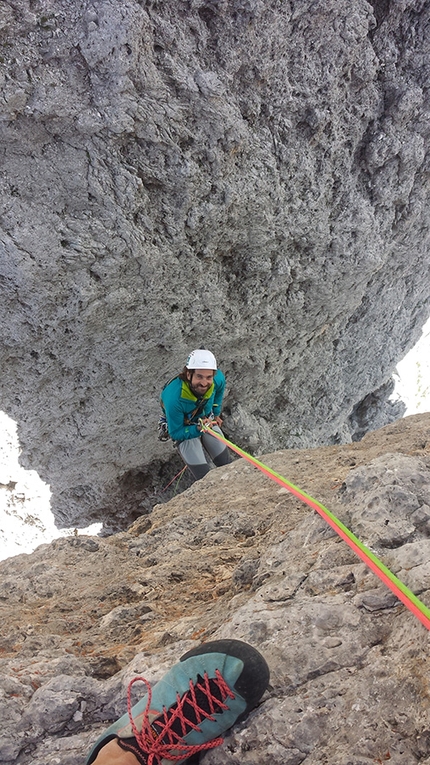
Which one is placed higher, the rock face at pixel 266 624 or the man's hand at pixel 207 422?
the man's hand at pixel 207 422

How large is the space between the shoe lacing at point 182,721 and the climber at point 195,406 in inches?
119

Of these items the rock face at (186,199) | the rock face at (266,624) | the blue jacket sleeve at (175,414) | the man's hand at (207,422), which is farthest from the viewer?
the man's hand at (207,422)

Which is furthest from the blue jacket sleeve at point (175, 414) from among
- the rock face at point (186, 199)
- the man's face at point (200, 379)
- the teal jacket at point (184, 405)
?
the rock face at point (186, 199)

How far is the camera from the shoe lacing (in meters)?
1.47

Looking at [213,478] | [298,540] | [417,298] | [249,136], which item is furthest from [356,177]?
[298,540]

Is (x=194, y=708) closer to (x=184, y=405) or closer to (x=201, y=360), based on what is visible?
(x=201, y=360)

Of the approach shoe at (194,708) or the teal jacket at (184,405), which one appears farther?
the teal jacket at (184,405)

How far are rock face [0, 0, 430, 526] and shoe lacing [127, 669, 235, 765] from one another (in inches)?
128

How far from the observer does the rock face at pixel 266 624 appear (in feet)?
4.69

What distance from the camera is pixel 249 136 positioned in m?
4.09

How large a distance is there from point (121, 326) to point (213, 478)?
1681mm

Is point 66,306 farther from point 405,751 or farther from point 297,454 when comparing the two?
point 405,751

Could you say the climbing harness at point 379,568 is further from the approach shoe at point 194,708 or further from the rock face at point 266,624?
the approach shoe at point 194,708

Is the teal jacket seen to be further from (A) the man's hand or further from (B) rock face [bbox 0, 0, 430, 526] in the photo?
(B) rock face [bbox 0, 0, 430, 526]
